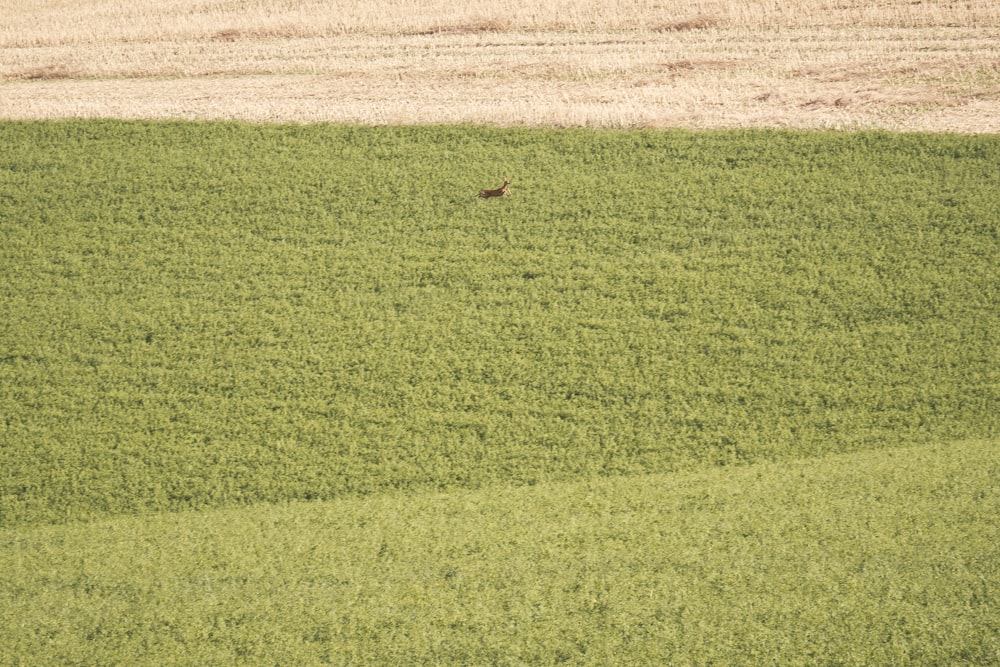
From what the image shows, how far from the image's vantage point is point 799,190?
13938 millimetres

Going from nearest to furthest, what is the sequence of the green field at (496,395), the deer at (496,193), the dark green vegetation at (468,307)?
the green field at (496,395) < the dark green vegetation at (468,307) < the deer at (496,193)

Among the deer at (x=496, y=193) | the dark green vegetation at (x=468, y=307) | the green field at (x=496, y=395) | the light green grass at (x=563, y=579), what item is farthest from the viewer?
the deer at (x=496, y=193)

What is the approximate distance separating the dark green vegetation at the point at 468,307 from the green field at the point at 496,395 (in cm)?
5

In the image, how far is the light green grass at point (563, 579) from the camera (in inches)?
286

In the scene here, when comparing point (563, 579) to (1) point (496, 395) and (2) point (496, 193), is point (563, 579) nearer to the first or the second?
(1) point (496, 395)

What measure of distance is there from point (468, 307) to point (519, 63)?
31.8ft

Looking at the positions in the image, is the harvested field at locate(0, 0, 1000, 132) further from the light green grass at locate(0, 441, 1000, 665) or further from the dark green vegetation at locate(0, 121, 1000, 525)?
the light green grass at locate(0, 441, 1000, 665)

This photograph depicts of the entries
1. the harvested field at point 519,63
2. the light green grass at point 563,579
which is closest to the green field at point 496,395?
the light green grass at point 563,579

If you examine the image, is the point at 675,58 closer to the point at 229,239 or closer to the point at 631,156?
the point at 631,156

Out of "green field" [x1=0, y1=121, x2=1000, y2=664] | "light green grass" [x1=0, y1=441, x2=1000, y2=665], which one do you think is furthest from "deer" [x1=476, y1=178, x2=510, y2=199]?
"light green grass" [x1=0, y1=441, x2=1000, y2=665]

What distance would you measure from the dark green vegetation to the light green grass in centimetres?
98

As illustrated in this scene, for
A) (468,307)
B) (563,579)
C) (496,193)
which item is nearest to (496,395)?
(468,307)

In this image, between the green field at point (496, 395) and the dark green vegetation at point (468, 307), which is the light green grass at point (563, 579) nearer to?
the green field at point (496, 395)

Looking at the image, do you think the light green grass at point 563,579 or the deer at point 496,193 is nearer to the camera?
the light green grass at point 563,579
